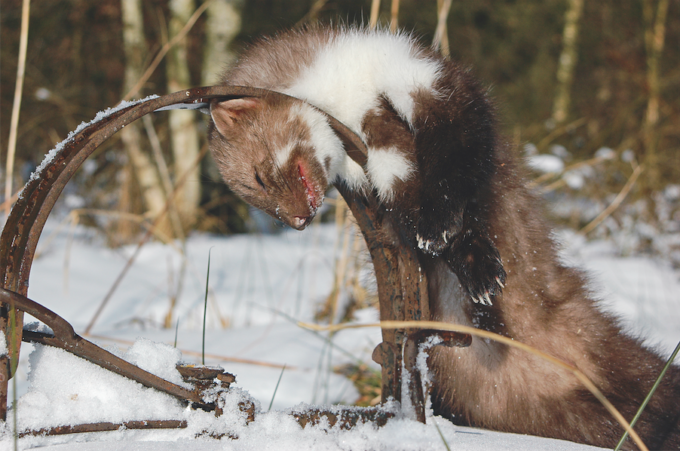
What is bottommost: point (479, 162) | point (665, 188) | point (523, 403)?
point (523, 403)

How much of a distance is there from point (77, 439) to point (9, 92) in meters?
9.50

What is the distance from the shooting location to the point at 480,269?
1.32 meters

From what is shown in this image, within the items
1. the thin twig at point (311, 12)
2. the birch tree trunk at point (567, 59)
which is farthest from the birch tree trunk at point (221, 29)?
the birch tree trunk at point (567, 59)

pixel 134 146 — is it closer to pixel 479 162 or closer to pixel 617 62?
pixel 479 162

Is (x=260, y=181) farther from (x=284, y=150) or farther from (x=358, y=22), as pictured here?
(x=358, y=22)

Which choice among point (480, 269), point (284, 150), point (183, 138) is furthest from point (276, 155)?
point (183, 138)

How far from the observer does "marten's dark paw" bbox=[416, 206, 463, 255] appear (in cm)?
130

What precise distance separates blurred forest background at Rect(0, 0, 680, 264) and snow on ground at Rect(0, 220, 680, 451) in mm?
546

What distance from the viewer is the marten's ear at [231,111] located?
151 cm

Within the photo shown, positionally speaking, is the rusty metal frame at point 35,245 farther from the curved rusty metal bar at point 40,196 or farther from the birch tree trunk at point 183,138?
the birch tree trunk at point 183,138

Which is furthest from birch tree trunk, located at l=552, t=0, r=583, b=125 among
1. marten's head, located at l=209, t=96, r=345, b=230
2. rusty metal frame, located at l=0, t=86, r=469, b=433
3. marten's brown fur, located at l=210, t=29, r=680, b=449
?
rusty metal frame, located at l=0, t=86, r=469, b=433

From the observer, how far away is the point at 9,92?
8641mm

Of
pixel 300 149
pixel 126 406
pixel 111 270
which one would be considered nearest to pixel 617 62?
pixel 111 270

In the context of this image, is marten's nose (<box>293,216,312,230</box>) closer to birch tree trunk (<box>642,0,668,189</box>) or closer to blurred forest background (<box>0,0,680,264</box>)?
blurred forest background (<box>0,0,680,264</box>)
